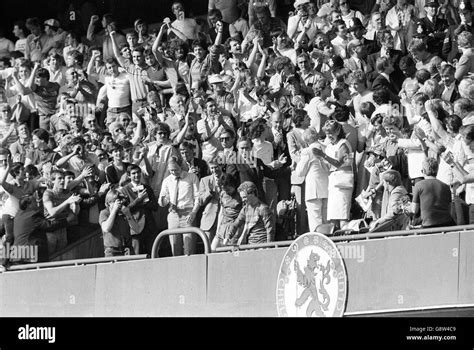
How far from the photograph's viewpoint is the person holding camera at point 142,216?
46.0ft

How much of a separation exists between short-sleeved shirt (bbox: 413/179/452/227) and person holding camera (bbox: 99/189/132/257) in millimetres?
3680

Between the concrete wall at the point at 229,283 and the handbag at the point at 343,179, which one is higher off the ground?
the handbag at the point at 343,179

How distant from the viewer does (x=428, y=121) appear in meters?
12.7

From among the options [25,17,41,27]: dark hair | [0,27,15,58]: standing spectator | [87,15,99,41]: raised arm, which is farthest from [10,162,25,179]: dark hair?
[0,27,15,58]: standing spectator

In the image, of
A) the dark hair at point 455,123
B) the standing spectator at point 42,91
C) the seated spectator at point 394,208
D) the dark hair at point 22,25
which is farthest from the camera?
the dark hair at point 22,25

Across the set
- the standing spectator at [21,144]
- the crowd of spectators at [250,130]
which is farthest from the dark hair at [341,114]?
the standing spectator at [21,144]

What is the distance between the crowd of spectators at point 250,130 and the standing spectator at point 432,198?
1 cm

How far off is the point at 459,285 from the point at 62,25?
34.5 feet

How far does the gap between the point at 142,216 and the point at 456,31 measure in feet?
12.3

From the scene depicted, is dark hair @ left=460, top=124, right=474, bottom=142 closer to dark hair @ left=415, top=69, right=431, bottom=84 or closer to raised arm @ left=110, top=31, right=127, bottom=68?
dark hair @ left=415, top=69, right=431, bottom=84

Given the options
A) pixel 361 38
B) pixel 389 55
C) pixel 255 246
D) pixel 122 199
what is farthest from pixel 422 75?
pixel 122 199

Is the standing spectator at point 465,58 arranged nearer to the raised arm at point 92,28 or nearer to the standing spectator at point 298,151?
the standing spectator at point 298,151

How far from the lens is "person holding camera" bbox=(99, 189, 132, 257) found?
14.0 m

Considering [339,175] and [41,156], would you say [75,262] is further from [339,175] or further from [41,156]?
[339,175]
